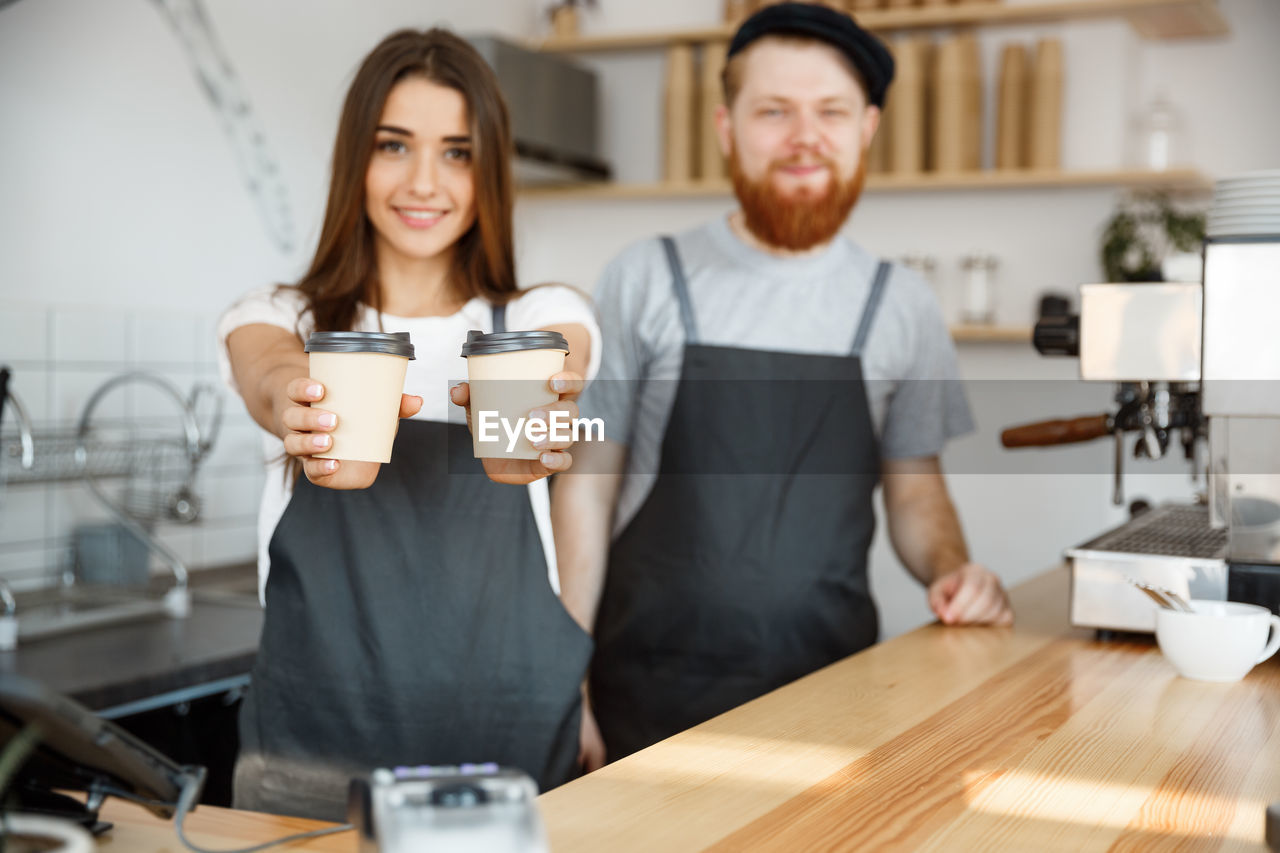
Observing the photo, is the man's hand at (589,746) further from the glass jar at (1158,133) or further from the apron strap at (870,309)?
the glass jar at (1158,133)

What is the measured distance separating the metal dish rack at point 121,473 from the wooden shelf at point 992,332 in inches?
71.0

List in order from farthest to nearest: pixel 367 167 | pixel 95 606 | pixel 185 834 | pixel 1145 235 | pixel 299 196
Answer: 1. pixel 1145 235
2. pixel 299 196
3. pixel 95 606
4. pixel 367 167
5. pixel 185 834

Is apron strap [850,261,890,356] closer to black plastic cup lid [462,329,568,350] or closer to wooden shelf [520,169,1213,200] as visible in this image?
black plastic cup lid [462,329,568,350]

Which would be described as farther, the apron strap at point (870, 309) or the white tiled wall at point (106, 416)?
the white tiled wall at point (106, 416)

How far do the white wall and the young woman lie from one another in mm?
1172

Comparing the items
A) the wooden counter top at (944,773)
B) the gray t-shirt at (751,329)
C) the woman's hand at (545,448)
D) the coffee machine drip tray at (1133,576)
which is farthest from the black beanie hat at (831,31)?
the woman's hand at (545,448)

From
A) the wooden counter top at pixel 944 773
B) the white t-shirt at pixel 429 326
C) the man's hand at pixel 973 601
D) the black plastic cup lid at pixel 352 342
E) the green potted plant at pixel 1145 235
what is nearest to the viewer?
the black plastic cup lid at pixel 352 342

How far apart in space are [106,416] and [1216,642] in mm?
1997

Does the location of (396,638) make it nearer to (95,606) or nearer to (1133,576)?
(1133,576)

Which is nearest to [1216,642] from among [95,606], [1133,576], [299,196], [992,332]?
[1133,576]

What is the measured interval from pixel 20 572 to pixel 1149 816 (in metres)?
2.03

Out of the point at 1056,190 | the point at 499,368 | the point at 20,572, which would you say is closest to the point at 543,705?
the point at 499,368

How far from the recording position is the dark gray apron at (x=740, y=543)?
5.91 feet

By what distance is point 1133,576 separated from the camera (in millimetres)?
1481
